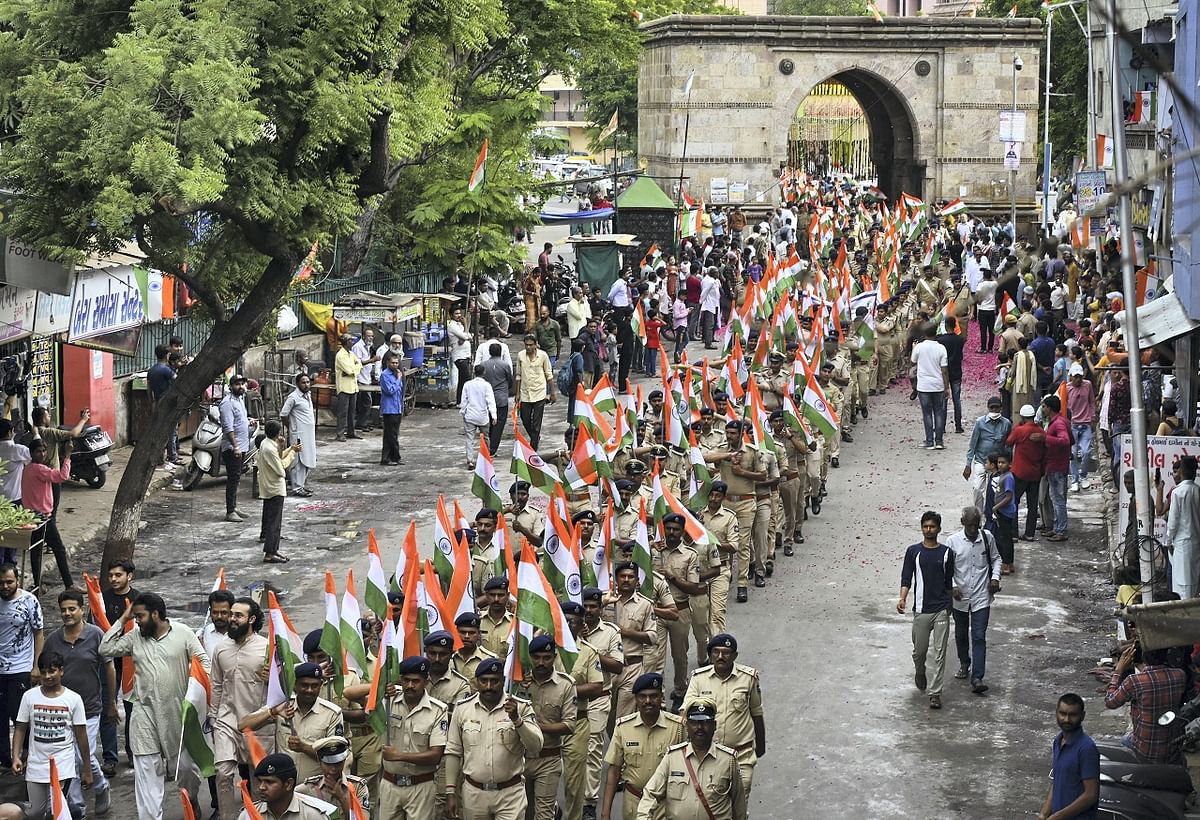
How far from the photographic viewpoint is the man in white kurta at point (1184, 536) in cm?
1266

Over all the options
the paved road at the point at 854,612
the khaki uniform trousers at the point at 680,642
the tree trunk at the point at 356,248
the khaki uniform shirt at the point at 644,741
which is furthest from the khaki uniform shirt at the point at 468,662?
the tree trunk at the point at 356,248

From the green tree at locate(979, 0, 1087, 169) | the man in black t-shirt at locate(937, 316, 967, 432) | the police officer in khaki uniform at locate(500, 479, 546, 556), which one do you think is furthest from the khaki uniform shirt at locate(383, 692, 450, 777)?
the green tree at locate(979, 0, 1087, 169)

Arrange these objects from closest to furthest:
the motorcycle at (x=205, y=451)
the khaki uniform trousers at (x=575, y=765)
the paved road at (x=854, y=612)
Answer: the khaki uniform trousers at (x=575, y=765) → the paved road at (x=854, y=612) → the motorcycle at (x=205, y=451)

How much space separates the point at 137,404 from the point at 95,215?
830 centimetres

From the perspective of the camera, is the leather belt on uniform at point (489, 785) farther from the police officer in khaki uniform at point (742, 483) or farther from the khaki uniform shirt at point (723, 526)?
the police officer in khaki uniform at point (742, 483)

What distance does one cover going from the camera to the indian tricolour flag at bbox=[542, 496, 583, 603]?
1175cm

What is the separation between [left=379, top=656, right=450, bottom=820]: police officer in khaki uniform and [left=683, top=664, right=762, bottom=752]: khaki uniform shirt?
1.47 meters

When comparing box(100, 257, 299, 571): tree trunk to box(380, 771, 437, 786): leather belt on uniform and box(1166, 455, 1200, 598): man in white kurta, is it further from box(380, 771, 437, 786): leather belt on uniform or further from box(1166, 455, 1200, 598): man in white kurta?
box(1166, 455, 1200, 598): man in white kurta

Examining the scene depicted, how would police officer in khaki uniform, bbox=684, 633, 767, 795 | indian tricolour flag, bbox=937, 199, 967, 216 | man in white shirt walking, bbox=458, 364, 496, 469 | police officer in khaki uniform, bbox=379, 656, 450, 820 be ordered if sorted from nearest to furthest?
police officer in khaki uniform, bbox=379, 656, 450, 820 → police officer in khaki uniform, bbox=684, 633, 767, 795 → man in white shirt walking, bbox=458, 364, 496, 469 → indian tricolour flag, bbox=937, 199, 967, 216

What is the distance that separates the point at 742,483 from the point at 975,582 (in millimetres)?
3230

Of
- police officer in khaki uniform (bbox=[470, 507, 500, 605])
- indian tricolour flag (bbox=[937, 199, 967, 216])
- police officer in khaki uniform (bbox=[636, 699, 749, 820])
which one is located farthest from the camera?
indian tricolour flag (bbox=[937, 199, 967, 216])

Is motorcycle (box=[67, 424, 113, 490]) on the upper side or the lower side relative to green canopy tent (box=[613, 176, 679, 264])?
lower

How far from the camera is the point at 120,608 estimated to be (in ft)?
38.4

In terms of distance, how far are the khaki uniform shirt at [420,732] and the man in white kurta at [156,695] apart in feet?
5.39
